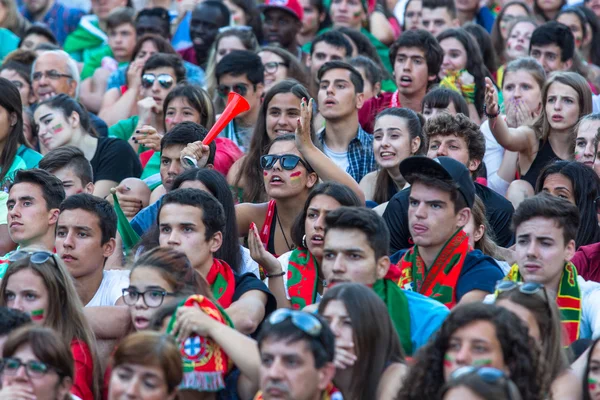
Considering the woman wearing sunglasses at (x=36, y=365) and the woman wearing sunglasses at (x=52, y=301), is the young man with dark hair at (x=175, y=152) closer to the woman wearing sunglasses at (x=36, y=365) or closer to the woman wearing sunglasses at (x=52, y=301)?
the woman wearing sunglasses at (x=52, y=301)

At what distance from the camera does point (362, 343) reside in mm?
4973

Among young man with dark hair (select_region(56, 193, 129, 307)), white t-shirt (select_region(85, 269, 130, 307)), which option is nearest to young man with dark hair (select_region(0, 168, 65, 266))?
young man with dark hair (select_region(56, 193, 129, 307))

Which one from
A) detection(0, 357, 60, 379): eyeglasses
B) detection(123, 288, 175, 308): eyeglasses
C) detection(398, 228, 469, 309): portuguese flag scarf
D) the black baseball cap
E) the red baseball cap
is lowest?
detection(0, 357, 60, 379): eyeglasses

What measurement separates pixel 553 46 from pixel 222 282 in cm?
457

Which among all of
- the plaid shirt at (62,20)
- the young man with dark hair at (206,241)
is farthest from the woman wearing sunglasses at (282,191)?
the plaid shirt at (62,20)

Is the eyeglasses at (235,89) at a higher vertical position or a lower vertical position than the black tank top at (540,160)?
higher

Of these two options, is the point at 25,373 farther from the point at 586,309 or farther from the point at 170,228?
the point at 586,309

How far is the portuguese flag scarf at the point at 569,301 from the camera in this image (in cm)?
Result: 589

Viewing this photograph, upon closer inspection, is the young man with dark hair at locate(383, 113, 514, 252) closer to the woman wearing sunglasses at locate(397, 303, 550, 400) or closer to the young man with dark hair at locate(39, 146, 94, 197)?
the young man with dark hair at locate(39, 146, 94, 197)

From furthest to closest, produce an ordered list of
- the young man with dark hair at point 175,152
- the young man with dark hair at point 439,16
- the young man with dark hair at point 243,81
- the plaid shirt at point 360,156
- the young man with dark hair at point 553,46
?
the young man with dark hair at point 439,16, the young man with dark hair at point 553,46, the young man with dark hair at point 243,81, the plaid shirt at point 360,156, the young man with dark hair at point 175,152

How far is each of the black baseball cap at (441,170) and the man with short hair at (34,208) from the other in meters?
2.02

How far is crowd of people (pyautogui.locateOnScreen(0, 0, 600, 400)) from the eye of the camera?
16.0ft

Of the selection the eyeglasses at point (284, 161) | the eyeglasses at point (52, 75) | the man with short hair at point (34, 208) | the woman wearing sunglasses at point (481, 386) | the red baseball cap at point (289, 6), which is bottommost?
the woman wearing sunglasses at point (481, 386)

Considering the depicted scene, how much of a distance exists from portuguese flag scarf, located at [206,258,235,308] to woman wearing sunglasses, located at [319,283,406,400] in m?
1.19
